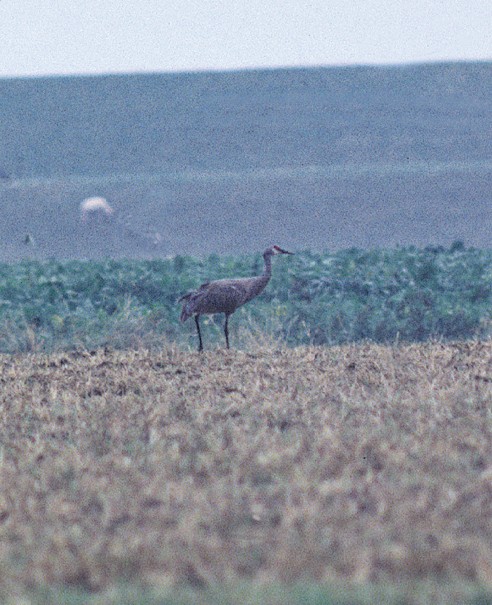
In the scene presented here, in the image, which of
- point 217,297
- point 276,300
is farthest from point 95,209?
point 217,297

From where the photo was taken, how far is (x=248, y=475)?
6.79 m

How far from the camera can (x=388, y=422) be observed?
8172 mm

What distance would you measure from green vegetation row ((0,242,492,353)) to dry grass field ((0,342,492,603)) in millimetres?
4198

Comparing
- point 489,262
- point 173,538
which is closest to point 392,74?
point 489,262

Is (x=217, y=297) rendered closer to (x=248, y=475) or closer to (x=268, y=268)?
(x=268, y=268)

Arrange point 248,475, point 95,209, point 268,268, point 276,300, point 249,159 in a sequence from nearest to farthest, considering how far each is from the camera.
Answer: point 248,475
point 268,268
point 276,300
point 95,209
point 249,159

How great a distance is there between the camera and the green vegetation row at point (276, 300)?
15.8 metres

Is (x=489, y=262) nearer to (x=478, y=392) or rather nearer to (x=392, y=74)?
(x=478, y=392)

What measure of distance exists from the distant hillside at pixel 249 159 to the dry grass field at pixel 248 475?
29125mm

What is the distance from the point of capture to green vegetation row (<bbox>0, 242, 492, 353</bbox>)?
15.8 meters

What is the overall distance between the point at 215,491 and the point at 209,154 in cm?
4947

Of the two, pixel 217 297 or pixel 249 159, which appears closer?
pixel 217 297

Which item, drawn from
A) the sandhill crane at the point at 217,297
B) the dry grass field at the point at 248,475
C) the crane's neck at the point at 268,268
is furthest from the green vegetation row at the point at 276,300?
the dry grass field at the point at 248,475

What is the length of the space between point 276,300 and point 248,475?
11.2m
